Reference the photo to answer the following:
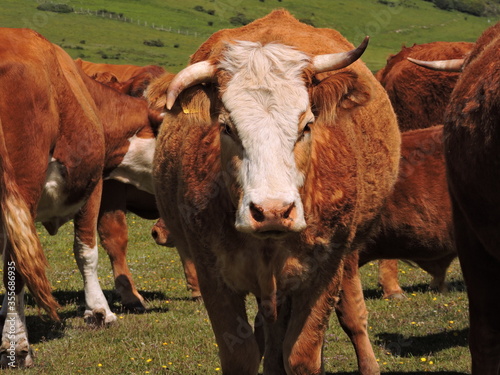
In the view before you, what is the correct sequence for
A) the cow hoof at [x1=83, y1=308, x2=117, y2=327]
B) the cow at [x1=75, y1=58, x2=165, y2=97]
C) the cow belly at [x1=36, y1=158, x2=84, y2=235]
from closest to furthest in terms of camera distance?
the cow belly at [x1=36, y1=158, x2=84, y2=235] < the cow hoof at [x1=83, y1=308, x2=117, y2=327] < the cow at [x1=75, y1=58, x2=165, y2=97]

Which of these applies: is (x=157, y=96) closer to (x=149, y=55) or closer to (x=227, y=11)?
(x=149, y=55)

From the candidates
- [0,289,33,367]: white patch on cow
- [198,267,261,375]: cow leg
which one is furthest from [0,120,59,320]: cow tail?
[198,267,261,375]: cow leg

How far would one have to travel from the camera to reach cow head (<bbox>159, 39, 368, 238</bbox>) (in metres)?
3.80

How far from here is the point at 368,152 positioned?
525 cm

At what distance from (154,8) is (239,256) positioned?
286 ft

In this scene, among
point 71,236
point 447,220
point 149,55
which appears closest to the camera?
point 447,220

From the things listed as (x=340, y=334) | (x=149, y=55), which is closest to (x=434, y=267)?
(x=340, y=334)

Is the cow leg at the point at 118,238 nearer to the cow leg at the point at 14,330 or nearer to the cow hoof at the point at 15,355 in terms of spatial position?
the cow leg at the point at 14,330

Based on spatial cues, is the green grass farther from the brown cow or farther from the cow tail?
the brown cow

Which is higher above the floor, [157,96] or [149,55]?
[157,96]

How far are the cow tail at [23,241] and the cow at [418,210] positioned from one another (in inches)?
124

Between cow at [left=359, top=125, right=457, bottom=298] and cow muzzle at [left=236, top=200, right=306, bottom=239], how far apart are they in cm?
362

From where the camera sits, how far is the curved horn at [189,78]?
4266mm

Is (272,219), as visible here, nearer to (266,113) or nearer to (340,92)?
(266,113)
